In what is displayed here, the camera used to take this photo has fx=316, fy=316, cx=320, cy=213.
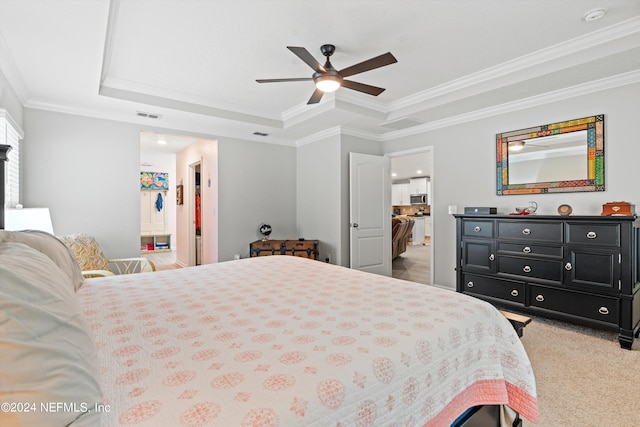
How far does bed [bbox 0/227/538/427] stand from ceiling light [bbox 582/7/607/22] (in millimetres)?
2346

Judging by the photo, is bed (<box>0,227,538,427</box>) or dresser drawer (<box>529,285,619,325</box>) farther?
dresser drawer (<box>529,285,619,325</box>)

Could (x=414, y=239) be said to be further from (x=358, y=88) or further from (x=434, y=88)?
(x=358, y=88)

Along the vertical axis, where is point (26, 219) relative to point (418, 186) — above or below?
below

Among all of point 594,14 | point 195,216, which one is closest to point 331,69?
point 594,14

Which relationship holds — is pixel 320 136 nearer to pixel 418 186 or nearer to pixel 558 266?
pixel 558 266

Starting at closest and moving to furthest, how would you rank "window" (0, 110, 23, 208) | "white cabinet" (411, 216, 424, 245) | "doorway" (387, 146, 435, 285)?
"window" (0, 110, 23, 208), "doorway" (387, 146, 435, 285), "white cabinet" (411, 216, 424, 245)

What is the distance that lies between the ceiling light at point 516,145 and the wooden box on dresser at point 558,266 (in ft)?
3.00

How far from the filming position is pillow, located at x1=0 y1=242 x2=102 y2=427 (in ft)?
1.83

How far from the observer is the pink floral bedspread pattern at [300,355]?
2.42 ft

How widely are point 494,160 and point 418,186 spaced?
7361mm

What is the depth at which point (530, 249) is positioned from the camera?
10.6 feet

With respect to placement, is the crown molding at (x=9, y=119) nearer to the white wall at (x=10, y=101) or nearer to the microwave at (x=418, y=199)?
the white wall at (x=10, y=101)

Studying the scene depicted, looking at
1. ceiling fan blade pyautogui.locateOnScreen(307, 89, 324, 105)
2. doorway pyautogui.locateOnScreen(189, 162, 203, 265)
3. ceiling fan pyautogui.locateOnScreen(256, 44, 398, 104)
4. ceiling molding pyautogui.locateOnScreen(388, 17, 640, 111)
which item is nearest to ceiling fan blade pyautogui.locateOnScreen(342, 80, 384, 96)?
ceiling fan pyautogui.locateOnScreen(256, 44, 398, 104)

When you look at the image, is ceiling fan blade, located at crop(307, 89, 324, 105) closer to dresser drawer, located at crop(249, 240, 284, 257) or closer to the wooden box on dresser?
the wooden box on dresser
